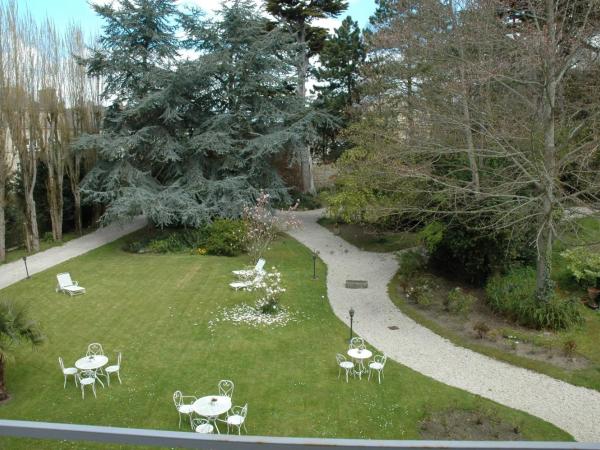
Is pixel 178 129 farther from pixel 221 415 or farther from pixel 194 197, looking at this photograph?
pixel 221 415

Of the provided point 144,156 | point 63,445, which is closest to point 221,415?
point 63,445

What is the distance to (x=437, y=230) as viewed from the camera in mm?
15773

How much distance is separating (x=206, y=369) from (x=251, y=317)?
3.10 metres

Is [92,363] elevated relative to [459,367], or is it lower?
elevated

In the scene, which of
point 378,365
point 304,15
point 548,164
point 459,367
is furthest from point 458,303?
point 304,15

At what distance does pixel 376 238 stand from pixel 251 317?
1163cm

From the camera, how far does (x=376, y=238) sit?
77.1 ft

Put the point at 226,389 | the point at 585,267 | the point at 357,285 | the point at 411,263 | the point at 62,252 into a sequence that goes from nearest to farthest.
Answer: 1. the point at 226,389
2. the point at 585,267
3. the point at 357,285
4. the point at 411,263
5. the point at 62,252

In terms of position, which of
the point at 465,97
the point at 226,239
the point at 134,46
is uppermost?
the point at 134,46

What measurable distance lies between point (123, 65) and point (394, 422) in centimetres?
2044

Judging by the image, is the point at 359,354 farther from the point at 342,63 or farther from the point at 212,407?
the point at 342,63

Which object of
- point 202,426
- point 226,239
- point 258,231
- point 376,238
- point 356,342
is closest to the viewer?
point 202,426

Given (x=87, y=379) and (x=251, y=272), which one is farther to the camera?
(x=251, y=272)

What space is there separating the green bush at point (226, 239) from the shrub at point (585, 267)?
12392 millimetres
